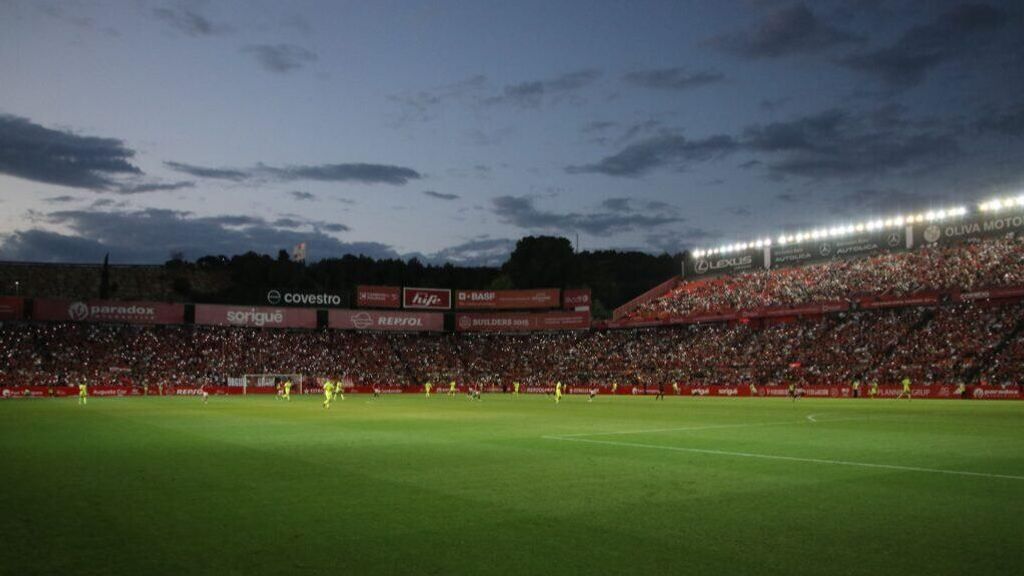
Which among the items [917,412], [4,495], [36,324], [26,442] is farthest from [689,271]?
[4,495]

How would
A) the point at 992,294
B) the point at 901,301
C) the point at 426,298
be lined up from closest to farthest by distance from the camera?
the point at 992,294, the point at 901,301, the point at 426,298

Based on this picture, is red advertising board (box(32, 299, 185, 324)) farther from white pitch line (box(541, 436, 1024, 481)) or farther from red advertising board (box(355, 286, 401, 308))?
white pitch line (box(541, 436, 1024, 481))

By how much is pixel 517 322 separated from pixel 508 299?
408 cm

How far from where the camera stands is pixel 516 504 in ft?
35.2

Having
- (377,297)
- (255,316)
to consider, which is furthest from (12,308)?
(377,297)

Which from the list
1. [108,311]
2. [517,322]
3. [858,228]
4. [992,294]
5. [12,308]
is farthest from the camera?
[517,322]

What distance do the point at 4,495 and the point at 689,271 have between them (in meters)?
87.0

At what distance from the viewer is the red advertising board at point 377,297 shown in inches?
3445

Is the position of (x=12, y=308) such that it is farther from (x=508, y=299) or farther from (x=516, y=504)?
(x=516, y=504)

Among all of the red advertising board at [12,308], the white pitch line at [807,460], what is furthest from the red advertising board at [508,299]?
the white pitch line at [807,460]

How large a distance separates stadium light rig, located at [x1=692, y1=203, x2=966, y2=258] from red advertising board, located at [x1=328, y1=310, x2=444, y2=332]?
34.9 metres

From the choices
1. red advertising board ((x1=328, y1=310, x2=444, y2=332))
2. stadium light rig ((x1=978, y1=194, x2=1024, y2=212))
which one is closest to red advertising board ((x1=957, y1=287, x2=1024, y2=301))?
stadium light rig ((x1=978, y1=194, x2=1024, y2=212))

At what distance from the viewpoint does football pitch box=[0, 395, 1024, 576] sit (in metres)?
7.52

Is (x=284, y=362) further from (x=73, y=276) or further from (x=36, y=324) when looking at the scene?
(x=73, y=276)
